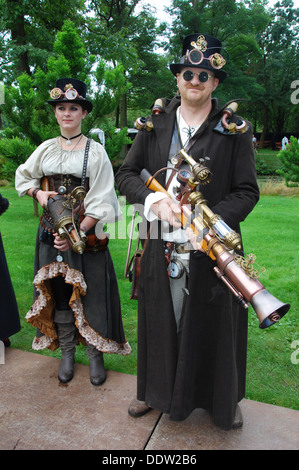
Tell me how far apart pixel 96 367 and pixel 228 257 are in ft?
5.83

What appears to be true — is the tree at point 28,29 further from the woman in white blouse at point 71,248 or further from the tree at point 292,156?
the woman in white blouse at point 71,248

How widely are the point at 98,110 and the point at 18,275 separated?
2.75 m

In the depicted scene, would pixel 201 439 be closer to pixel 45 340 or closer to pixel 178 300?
pixel 178 300

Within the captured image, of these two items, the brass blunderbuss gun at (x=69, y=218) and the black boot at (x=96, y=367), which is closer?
the brass blunderbuss gun at (x=69, y=218)

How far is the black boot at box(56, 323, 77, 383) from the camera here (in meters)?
2.96

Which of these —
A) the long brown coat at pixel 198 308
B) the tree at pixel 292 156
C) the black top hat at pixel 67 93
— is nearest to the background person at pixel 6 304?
the black top hat at pixel 67 93

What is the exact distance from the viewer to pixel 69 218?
2484 mm

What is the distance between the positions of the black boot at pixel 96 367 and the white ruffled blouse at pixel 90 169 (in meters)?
1.08

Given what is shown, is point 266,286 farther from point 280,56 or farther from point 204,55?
point 280,56

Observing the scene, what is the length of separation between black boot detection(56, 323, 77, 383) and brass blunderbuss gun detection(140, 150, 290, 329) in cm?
156

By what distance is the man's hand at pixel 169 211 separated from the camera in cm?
198

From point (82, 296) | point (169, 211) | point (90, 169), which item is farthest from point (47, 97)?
point (169, 211)

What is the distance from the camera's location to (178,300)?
7.59 feet

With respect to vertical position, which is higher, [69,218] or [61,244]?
[69,218]
